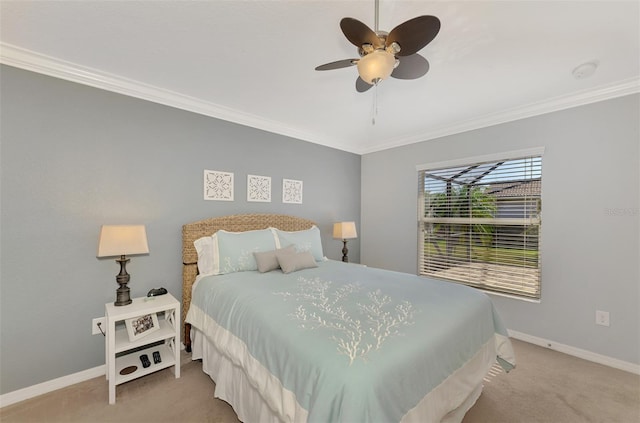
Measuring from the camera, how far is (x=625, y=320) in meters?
2.39

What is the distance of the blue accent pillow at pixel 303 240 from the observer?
3062 mm

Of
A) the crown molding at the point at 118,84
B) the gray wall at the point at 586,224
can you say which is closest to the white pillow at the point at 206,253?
the crown molding at the point at 118,84

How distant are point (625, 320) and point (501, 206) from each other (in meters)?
1.41

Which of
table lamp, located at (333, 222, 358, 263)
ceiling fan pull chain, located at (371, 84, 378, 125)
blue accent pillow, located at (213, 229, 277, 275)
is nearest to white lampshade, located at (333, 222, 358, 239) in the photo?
table lamp, located at (333, 222, 358, 263)

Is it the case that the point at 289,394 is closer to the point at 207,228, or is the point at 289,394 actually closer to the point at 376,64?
the point at 376,64

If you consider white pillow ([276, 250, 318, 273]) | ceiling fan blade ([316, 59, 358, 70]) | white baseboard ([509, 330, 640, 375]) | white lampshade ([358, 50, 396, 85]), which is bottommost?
white baseboard ([509, 330, 640, 375])

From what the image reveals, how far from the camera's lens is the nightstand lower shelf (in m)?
2.00

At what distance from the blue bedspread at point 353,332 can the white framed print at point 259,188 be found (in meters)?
1.17

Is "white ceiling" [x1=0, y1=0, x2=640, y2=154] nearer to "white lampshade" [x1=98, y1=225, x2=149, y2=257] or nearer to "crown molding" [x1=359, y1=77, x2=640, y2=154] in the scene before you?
"crown molding" [x1=359, y1=77, x2=640, y2=154]

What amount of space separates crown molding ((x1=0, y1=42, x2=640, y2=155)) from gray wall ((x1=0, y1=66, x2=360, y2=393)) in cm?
7

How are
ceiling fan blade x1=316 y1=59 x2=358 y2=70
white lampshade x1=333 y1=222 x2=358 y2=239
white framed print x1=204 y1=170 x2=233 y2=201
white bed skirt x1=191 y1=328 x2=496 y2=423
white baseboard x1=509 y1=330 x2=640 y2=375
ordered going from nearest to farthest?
white bed skirt x1=191 y1=328 x2=496 y2=423
ceiling fan blade x1=316 y1=59 x2=358 y2=70
white baseboard x1=509 y1=330 x2=640 y2=375
white framed print x1=204 y1=170 x2=233 y2=201
white lampshade x1=333 y1=222 x2=358 y2=239

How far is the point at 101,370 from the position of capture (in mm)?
2279

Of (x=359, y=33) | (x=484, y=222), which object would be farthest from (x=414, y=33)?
(x=484, y=222)

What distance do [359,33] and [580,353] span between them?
3.48m
